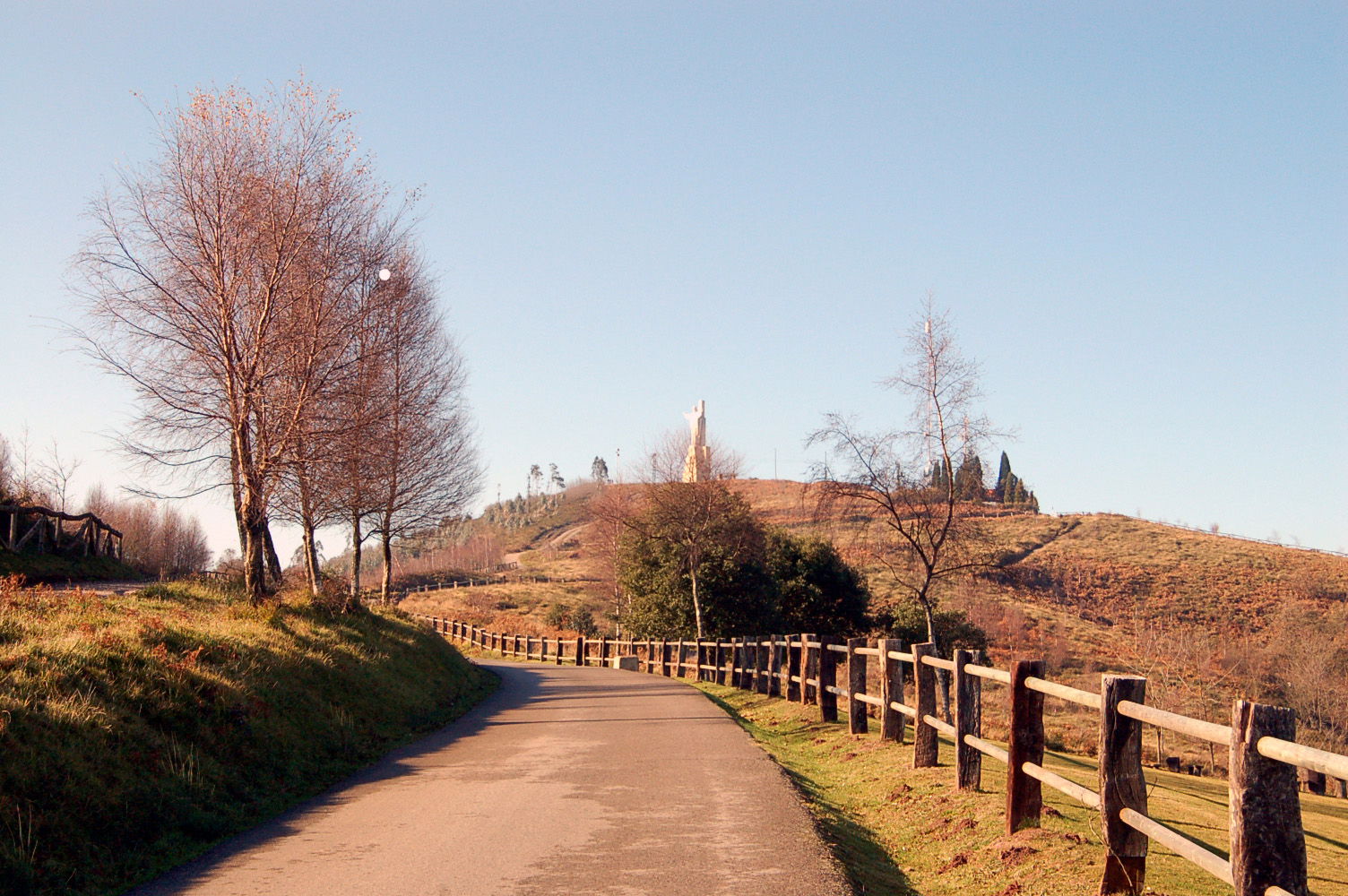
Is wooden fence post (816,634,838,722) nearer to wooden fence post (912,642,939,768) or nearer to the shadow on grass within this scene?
wooden fence post (912,642,939,768)

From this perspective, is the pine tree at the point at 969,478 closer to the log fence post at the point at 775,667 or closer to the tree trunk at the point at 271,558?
the log fence post at the point at 775,667

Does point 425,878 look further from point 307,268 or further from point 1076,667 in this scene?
point 1076,667

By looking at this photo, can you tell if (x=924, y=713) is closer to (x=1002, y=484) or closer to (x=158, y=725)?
(x=158, y=725)

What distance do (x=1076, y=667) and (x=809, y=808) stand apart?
46.7m

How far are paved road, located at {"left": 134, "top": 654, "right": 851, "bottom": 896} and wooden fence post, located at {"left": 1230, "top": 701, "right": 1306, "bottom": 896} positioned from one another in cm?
246

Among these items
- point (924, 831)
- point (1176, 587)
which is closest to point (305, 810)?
point (924, 831)

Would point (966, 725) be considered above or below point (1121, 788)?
below

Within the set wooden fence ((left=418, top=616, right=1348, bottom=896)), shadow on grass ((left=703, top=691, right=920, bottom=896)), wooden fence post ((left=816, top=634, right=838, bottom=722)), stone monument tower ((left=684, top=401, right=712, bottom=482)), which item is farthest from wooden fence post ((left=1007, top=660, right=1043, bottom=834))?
stone monument tower ((left=684, top=401, right=712, bottom=482))

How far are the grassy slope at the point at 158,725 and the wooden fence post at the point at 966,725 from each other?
20.1 feet

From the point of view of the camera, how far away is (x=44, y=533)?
26.0 m

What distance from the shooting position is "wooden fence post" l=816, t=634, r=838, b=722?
1655cm

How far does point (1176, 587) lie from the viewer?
7088 centimetres

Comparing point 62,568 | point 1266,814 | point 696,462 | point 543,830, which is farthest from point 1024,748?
point 696,462

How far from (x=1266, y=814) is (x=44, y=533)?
28263 mm
